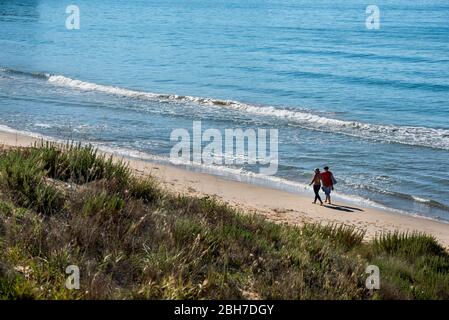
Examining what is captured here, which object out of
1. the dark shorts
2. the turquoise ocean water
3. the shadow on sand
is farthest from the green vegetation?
the turquoise ocean water

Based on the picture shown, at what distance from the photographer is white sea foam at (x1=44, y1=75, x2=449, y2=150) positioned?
25.8 meters

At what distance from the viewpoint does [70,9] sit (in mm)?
Result: 93000

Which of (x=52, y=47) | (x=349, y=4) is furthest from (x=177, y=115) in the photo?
(x=349, y=4)

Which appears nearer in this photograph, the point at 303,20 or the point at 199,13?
the point at 303,20

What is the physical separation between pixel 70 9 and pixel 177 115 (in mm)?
68870

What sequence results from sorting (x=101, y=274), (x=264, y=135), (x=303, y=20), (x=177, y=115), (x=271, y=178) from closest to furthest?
(x=101, y=274), (x=271, y=178), (x=264, y=135), (x=177, y=115), (x=303, y=20)

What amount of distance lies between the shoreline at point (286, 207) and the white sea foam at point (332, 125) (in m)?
8.51

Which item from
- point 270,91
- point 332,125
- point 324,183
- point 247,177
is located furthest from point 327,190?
point 270,91

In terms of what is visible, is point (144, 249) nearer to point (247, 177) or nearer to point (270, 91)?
point (247, 177)

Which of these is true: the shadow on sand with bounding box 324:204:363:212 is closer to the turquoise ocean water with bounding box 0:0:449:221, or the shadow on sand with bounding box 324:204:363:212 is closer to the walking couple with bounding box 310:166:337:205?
the walking couple with bounding box 310:166:337:205

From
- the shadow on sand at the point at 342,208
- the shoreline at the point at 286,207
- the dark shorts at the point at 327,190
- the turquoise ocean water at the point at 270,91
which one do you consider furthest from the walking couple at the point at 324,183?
the turquoise ocean water at the point at 270,91

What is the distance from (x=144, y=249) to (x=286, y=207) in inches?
387

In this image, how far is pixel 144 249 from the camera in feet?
24.1

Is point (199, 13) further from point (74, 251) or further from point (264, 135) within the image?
point (74, 251)
